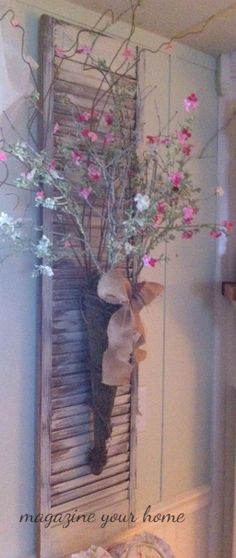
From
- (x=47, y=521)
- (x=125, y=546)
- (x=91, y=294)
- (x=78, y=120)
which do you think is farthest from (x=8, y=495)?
(x=78, y=120)

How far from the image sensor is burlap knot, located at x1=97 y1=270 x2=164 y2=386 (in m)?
1.22

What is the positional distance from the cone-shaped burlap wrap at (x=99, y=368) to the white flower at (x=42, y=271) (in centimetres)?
12

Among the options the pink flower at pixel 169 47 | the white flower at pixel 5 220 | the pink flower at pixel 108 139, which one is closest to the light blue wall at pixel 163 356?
the pink flower at pixel 169 47

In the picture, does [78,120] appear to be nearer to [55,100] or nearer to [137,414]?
[55,100]

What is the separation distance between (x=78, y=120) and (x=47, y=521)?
978 millimetres

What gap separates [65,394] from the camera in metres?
1.34

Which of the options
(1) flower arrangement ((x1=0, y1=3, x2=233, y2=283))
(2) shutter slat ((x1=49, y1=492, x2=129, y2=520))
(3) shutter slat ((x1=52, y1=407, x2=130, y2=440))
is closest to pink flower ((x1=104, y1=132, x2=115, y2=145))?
(1) flower arrangement ((x1=0, y1=3, x2=233, y2=283))

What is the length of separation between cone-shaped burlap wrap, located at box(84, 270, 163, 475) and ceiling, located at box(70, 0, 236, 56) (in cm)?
67

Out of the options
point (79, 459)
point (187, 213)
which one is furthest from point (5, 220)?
point (79, 459)

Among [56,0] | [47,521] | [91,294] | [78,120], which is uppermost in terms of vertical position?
[56,0]

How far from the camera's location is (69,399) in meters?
1.35

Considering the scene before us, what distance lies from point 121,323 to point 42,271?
0.22 meters

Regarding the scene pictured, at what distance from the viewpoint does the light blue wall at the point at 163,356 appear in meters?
1.28

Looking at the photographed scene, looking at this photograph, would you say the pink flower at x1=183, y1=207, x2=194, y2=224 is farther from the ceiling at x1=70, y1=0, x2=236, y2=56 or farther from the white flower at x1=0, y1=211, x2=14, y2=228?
A: the ceiling at x1=70, y1=0, x2=236, y2=56
